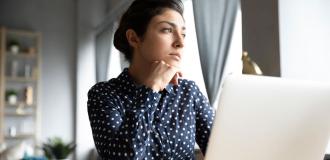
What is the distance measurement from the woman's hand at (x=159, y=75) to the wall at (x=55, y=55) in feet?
16.5

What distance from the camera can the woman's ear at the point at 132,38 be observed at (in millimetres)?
1027

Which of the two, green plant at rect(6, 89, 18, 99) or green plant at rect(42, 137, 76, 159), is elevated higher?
green plant at rect(6, 89, 18, 99)

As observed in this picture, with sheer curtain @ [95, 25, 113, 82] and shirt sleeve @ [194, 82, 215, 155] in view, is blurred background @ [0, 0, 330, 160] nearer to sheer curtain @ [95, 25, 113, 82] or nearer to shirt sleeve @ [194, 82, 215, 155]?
sheer curtain @ [95, 25, 113, 82]

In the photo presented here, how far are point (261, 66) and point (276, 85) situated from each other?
1.44 metres

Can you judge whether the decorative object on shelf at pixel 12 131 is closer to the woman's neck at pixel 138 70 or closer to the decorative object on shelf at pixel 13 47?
the decorative object on shelf at pixel 13 47

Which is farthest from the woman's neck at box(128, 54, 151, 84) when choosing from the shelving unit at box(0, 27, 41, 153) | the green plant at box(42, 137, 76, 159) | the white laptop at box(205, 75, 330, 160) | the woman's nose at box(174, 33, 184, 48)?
the shelving unit at box(0, 27, 41, 153)

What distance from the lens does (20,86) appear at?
5539mm

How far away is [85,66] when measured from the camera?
5.80m

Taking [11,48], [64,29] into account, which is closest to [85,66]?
[64,29]

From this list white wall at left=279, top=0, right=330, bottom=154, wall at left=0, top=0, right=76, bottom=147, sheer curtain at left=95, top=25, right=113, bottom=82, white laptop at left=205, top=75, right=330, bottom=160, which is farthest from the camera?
wall at left=0, top=0, right=76, bottom=147

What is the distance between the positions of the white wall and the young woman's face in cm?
105

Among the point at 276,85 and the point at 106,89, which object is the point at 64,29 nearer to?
the point at 106,89

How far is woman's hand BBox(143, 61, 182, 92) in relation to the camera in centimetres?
92

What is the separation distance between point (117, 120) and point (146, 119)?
0.07 m
